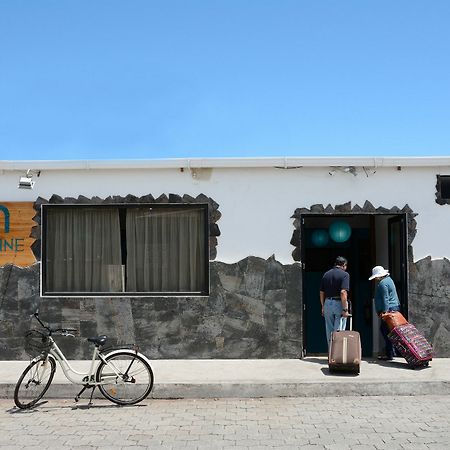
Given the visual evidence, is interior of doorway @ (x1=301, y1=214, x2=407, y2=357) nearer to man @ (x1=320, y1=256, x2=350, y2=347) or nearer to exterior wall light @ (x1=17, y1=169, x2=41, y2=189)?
man @ (x1=320, y1=256, x2=350, y2=347)

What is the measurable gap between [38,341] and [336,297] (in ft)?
14.0

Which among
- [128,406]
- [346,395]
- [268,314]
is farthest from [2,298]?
[346,395]

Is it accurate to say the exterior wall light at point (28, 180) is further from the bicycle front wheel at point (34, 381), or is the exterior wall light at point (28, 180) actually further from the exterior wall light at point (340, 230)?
the exterior wall light at point (340, 230)

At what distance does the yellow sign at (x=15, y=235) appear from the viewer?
9625 mm

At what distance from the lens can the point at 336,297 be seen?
361 inches

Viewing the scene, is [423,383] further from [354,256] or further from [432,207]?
[354,256]

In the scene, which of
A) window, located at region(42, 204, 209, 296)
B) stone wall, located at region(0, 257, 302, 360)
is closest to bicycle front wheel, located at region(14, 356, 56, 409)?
stone wall, located at region(0, 257, 302, 360)

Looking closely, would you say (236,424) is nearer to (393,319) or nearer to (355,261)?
(393,319)

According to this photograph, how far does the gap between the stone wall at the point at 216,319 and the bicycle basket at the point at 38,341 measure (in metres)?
2.15

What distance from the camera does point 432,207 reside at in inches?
376

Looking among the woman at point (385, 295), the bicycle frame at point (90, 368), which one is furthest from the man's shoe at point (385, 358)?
the bicycle frame at point (90, 368)

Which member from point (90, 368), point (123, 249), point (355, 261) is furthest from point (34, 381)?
point (355, 261)

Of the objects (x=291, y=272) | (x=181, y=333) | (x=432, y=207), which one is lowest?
(x=181, y=333)

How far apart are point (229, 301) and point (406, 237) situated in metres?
2.91
